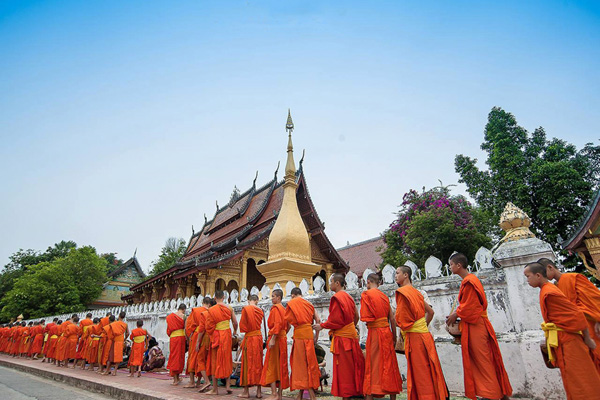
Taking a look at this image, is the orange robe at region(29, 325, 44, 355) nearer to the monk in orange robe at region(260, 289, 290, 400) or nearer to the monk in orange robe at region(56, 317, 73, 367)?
the monk in orange robe at region(56, 317, 73, 367)

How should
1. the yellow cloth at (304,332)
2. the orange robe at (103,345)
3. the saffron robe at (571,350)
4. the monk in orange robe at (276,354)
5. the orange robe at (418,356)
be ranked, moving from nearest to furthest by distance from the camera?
1. the saffron robe at (571,350)
2. the orange robe at (418,356)
3. the yellow cloth at (304,332)
4. the monk in orange robe at (276,354)
5. the orange robe at (103,345)

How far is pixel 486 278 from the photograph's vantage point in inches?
142

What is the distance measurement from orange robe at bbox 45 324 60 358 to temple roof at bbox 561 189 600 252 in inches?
599

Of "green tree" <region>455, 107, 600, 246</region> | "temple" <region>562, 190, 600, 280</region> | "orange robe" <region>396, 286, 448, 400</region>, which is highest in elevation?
"green tree" <region>455, 107, 600, 246</region>

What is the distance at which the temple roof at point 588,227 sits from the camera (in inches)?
343

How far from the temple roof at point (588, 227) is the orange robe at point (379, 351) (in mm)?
8294

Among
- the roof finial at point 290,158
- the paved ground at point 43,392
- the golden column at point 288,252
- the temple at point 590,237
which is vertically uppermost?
the roof finial at point 290,158

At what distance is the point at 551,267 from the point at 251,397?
12.8 ft

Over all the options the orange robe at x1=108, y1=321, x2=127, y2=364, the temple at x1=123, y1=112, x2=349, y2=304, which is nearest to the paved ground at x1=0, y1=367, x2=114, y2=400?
the orange robe at x1=108, y1=321, x2=127, y2=364

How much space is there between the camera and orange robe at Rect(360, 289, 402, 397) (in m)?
3.21

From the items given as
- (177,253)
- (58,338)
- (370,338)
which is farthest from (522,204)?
(177,253)

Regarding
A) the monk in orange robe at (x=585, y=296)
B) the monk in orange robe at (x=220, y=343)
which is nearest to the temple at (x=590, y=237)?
the monk in orange robe at (x=585, y=296)

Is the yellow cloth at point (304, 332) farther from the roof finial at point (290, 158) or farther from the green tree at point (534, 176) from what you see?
the green tree at point (534, 176)

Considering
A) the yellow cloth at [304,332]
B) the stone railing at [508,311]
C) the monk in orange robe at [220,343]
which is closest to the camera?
the stone railing at [508,311]
